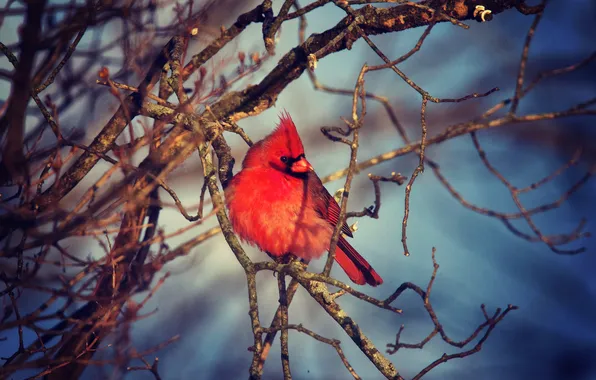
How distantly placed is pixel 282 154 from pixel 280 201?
39 cm

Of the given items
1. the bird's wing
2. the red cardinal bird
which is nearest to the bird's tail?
the red cardinal bird

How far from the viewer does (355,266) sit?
4430mm

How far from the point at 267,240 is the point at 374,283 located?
3.36 ft

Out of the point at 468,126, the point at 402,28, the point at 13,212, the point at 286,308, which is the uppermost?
the point at 402,28

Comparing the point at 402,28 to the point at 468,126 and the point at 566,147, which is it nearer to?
the point at 468,126

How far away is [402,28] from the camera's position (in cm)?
389

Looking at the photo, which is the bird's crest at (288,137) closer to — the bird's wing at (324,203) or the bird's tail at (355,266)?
the bird's wing at (324,203)

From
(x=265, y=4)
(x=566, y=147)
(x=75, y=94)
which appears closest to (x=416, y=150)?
(x=265, y=4)

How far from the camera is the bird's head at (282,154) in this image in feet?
13.6

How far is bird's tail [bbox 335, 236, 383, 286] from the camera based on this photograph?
441cm

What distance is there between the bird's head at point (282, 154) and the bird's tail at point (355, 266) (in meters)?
0.70

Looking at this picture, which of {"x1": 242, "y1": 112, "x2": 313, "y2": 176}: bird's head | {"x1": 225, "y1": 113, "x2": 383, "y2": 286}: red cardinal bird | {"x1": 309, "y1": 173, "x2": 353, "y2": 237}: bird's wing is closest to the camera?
{"x1": 225, "y1": 113, "x2": 383, "y2": 286}: red cardinal bird

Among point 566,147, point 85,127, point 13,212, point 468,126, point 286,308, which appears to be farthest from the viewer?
point 566,147

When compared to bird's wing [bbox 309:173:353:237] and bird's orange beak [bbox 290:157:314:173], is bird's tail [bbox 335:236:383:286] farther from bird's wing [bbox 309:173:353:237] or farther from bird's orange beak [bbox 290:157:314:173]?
bird's orange beak [bbox 290:157:314:173]
